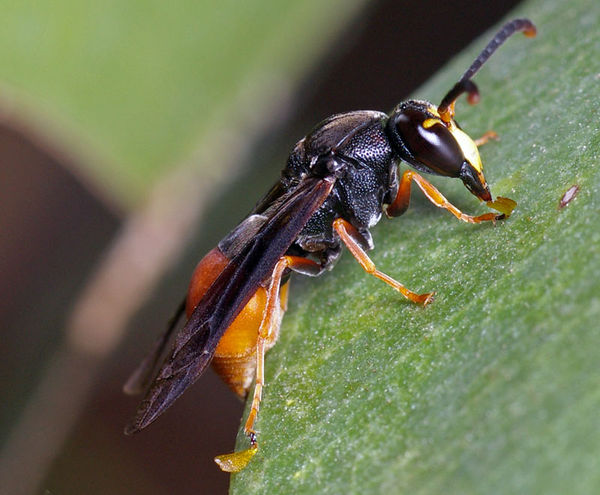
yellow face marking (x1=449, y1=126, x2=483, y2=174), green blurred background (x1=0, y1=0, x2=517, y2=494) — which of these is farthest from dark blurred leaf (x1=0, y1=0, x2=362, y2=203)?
yellow face marking (x1=449, y1=126, x2=483, y2=174)

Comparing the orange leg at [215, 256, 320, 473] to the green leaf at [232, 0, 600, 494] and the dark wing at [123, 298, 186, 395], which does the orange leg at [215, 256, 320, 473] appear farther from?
the dark wing at [123, 298, 186, 395]

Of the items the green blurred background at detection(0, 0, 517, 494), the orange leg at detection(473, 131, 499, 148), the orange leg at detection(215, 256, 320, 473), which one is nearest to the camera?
the orange leg at detection(215, 256, 320, 473)

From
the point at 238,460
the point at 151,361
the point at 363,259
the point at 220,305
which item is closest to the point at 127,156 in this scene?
the point at 151,361

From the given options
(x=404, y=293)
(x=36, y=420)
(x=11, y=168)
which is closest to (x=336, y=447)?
(x=404, y=293)

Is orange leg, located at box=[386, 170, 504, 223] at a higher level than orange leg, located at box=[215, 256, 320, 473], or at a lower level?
lower

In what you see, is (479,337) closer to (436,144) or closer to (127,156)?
(436,144)

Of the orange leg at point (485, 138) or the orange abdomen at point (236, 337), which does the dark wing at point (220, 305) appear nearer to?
the orange abdomen at point (236, 337)
